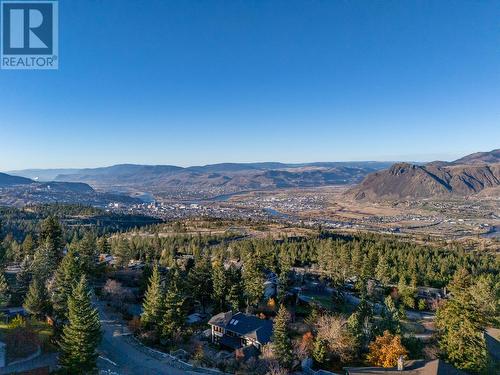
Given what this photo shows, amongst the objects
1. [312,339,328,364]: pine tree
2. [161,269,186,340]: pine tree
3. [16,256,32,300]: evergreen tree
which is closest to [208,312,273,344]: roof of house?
[312,339,328,364]: pine tree

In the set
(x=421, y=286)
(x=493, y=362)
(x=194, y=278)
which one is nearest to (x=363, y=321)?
(x=493, y=362)

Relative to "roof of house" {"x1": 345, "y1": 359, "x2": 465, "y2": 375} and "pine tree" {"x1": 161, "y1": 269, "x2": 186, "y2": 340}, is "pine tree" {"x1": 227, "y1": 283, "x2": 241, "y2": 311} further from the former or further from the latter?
"roof of house" {"x1": 345, "y1": 359, "x2": 465, "y2": 375}

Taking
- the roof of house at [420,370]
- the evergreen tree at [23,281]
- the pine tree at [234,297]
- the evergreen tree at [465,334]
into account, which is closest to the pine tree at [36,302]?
the evergreen tree at [23,281]

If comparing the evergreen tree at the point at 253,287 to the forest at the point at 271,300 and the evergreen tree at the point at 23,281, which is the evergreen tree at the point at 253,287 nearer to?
the forest at the point at 271,300

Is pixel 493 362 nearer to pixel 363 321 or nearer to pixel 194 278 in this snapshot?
pixel 363 321

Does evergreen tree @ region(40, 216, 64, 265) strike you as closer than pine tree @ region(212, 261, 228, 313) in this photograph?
No

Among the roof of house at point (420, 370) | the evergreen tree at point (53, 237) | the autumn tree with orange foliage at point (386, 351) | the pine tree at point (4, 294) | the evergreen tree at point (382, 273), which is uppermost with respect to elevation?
the evergreen tree at point (53, 237)
